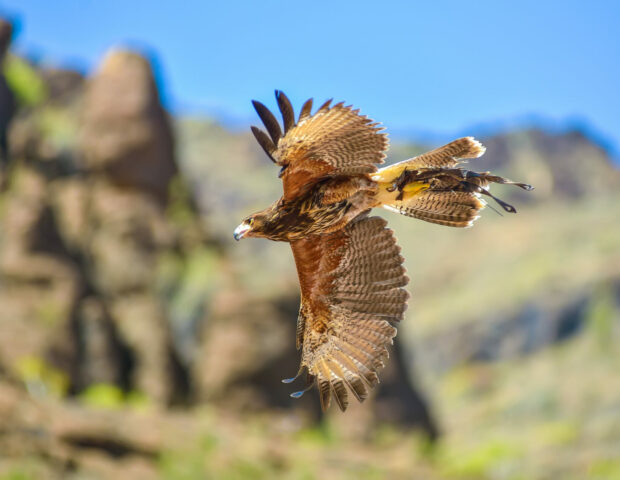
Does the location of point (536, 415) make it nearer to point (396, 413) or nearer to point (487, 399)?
point (487, 399)

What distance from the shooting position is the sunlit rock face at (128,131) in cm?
2194

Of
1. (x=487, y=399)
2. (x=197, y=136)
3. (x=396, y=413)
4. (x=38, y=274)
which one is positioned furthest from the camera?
(x=197, y=136)

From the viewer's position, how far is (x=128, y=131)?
2209 cm

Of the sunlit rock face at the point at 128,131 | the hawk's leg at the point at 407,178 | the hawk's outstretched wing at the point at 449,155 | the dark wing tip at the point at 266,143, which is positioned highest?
the sunlit rock face at the point at 128,131

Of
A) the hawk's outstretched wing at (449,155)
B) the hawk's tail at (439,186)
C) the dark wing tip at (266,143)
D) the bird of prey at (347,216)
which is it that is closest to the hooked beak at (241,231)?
the bird of prey at (347,216)

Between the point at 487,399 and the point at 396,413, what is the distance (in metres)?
13.1

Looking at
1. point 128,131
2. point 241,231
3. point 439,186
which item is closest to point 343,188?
point 439,186

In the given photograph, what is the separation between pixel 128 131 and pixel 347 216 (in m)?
17.0

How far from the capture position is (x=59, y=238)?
2030 centimetres

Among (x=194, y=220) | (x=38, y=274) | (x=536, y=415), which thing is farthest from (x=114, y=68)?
(x=536, y=415)

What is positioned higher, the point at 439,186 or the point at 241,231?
the point at 439,186

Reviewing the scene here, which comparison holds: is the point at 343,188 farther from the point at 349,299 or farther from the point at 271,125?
the point at 349,299

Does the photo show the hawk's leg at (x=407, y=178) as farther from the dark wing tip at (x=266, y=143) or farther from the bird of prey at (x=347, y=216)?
the dark wing tip at (x=266, y=143)

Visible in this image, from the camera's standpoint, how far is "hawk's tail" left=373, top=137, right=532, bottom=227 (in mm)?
5734
